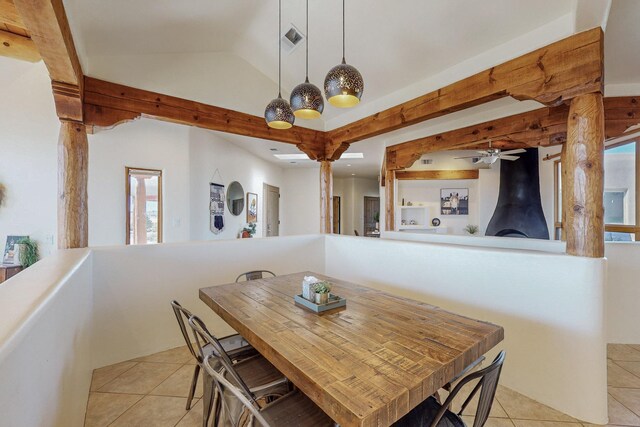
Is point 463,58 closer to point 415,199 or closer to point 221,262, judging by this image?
point 221,262

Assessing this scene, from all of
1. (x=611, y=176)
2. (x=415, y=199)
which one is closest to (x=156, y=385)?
(x=611, y=176)

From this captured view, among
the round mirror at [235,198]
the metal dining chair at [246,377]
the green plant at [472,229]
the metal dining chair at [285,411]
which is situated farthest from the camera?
the green plant at [472,229]

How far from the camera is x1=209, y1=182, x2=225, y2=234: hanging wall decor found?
508 centimetres

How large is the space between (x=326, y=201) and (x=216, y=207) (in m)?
2.03

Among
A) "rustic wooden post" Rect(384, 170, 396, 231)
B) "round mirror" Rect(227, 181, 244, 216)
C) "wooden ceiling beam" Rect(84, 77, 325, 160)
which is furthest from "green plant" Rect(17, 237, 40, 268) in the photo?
"rustic wooden post" Rect(384, 170, 396, 231)

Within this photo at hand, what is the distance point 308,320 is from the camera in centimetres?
161

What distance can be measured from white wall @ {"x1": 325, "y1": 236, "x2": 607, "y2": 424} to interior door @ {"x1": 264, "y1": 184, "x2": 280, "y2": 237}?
5.18 m

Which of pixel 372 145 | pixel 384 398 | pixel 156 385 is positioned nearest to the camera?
pixel 384 398

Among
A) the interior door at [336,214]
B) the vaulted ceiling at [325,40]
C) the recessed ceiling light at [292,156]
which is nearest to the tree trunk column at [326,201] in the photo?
the vaulted ceiling at [325,40]

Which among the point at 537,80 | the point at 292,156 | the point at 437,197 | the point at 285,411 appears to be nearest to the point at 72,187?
the point at 285,411

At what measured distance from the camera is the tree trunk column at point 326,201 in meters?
4.65

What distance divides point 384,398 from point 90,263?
2445 millimetres

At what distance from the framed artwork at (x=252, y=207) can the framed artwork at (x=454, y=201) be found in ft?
16.3

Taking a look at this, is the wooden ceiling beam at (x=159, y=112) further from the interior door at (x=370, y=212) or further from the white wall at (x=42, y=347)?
Answer: the interior door at (x=370, y=212)
